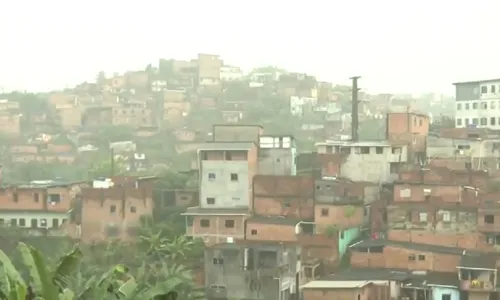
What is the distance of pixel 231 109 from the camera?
1970 inches

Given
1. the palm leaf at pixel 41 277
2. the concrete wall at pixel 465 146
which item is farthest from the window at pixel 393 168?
the palm leaf at pixel 41 277

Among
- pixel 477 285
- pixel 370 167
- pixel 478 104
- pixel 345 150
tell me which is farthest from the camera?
pixel 478 104

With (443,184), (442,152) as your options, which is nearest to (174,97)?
(442,152)

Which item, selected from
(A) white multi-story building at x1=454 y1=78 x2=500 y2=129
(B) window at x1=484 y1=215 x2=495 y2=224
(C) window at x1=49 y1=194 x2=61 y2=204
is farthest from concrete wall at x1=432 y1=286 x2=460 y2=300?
(A) white multi-story building at x1=454 y1=78 x2=500 y2=129

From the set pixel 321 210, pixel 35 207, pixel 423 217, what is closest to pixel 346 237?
pixel 321 210

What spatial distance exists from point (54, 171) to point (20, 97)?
758 inches

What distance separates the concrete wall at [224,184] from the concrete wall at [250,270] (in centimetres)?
280

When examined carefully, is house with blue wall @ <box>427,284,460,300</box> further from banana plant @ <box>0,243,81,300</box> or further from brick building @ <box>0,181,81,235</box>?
banana plant @ <box>0,243,81,300</box>

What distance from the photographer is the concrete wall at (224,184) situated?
2347 cm

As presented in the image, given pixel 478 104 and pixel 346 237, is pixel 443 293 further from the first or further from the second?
pixel 478 104

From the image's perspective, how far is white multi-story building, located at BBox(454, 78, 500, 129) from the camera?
100 feet

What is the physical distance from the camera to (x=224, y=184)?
77.5 feet

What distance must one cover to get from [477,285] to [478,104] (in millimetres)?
12993

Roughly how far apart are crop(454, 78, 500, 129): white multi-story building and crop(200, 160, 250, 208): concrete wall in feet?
35.7
